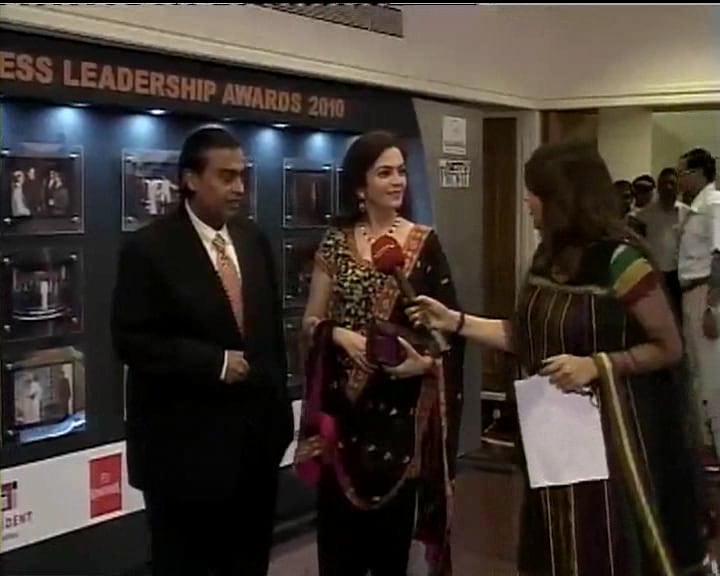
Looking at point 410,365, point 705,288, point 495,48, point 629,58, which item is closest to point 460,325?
point 410,365

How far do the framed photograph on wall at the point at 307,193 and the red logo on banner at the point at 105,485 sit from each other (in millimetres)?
1254

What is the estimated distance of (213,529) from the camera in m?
2.70

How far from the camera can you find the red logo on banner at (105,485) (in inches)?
148

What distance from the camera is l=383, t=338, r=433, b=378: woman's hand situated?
278cm

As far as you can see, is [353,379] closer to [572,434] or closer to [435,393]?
[435,393]

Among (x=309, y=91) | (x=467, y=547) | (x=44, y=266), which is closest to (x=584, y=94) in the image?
(x=309, y=91)

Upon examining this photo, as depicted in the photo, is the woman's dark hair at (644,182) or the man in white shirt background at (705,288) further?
the woman's dark hair at (644,182)

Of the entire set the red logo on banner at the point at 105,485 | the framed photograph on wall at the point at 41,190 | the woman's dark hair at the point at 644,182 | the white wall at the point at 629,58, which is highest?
the white wall at the point at 629,58

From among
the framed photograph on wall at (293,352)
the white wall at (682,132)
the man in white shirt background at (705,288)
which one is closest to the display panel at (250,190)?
the framed photograph on wall at (293,352)

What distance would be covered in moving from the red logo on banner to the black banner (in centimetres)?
119

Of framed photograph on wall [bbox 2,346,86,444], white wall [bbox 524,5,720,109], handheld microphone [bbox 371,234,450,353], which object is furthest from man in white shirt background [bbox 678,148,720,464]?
framed photograph on wall [bbox 2,346,86,444]

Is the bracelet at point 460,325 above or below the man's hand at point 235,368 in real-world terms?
above

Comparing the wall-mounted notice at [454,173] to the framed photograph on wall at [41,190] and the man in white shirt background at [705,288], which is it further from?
the framed photograph on wall at [41,190]

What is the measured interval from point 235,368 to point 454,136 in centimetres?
333
